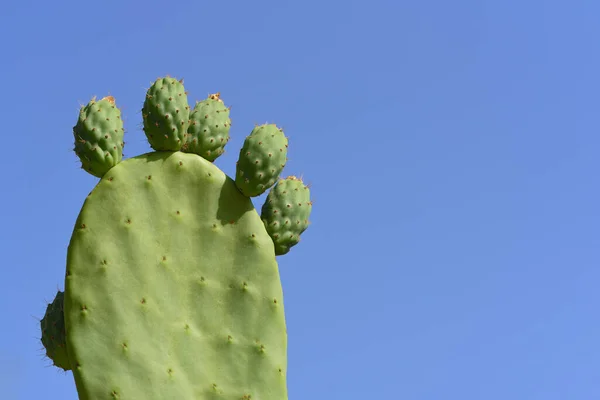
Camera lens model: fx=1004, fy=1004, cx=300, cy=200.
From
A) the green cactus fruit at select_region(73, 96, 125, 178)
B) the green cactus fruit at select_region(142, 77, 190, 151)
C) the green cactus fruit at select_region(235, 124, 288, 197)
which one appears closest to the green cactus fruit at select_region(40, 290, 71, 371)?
the green cactus fruit at select_region(73, 96, 125, 178)

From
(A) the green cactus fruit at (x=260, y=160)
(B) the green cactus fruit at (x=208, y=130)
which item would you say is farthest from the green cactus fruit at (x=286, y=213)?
(B) the green cactus fruit at (x=208, y=130)

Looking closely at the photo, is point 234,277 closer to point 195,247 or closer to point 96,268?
point 195,247

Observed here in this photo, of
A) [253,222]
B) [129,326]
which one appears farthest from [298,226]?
[129,326]

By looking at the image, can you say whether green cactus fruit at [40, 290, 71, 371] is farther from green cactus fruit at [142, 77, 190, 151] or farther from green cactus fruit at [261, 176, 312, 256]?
green cactus fruit at [261, 176, 312, 256]

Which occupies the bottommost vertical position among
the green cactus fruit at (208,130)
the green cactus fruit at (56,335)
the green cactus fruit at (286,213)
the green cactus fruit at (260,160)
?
the green cactus fruit at (56,335)

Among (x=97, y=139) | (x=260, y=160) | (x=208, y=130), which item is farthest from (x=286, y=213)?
(x=97, y=139)

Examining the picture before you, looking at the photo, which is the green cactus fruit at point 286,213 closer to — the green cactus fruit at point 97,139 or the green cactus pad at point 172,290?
the green cactus pad at point 172,290
